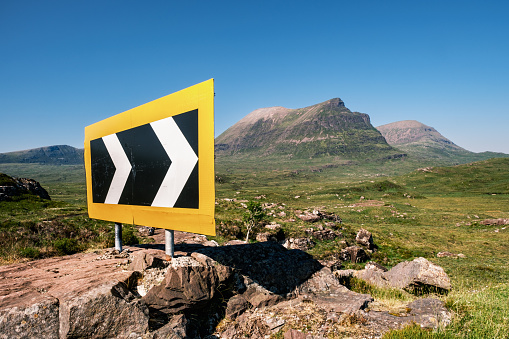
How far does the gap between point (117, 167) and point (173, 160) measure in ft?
9.33

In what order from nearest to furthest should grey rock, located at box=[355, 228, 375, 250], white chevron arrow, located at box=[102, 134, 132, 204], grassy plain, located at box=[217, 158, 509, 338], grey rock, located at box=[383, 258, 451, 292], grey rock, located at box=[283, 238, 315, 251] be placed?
1. grassy plain, located at box=[217, 158, 509, 338]
2. white chevron arrow, located at box=[102, 134, 132, 204]
3. grey rock, located at box=[383, 258, 451, 292]
4. grey rock, located at box=[283, 238, 315, 251]
5. grey rock, located at box=[355, 228, 375, 250]

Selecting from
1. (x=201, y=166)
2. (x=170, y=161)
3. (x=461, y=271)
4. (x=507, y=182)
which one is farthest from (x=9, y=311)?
(x=507, y=182)

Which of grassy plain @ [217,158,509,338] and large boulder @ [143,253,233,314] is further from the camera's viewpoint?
grassy plain @ [217,158,509,338]

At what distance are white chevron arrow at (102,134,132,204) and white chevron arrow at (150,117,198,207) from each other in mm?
1739

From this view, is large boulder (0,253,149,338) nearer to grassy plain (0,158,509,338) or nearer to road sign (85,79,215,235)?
road sign (85,79,215,235)

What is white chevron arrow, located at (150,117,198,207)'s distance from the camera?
18.7ft

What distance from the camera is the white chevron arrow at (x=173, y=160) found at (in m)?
5.70

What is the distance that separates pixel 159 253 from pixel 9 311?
3.28 m

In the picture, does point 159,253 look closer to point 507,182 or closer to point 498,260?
point 498,260

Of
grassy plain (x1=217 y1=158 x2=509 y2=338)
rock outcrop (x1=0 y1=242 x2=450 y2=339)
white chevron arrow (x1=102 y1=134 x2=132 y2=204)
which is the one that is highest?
white chevron arrow (x1=102 y1=134 x2=132 y2=204)

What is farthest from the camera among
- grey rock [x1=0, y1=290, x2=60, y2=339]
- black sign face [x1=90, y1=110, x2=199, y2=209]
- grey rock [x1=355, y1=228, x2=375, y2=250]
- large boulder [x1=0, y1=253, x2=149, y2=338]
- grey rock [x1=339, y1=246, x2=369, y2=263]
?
grey rock [x1=355, y1=228, x2=375, y2=250]

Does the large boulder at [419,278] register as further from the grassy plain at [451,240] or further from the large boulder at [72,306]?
the large boulder at [72,306]

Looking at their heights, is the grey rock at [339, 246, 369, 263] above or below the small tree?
below

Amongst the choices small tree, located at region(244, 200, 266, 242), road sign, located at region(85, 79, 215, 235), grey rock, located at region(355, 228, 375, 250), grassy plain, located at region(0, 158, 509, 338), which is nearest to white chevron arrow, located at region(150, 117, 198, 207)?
road sign, located at region(85, 79, 215, 235)
